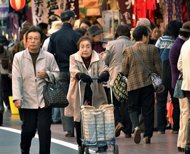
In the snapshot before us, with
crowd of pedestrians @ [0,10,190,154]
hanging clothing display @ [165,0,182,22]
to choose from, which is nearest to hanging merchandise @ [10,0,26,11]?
crowd of pedestrians @ [0,10,190,154]

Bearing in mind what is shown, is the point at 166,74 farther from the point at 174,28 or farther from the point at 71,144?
the point at 71,144

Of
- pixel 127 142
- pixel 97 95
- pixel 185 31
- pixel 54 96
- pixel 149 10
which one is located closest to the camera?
pixel 54 96

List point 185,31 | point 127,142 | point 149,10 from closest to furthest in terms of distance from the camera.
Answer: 1. point 185,31
2. point 127,142
3. point 149,10

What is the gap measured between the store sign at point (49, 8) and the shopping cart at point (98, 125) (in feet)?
42.8

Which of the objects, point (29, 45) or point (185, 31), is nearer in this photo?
point (29, 45)

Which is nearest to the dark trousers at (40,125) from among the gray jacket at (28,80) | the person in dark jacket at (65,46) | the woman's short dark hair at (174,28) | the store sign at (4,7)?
the gray jacket at (28,80)

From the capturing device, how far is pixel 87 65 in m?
16.0

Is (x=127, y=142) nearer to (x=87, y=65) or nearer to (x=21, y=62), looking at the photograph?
(x=87, y=65)

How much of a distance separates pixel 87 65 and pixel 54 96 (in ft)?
4.71

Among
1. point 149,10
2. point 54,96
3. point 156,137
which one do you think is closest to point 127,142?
point 156,137

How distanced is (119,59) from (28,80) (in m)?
4.86

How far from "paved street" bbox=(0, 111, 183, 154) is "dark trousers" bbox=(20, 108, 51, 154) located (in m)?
2.27

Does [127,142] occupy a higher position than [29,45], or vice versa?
[29,45]

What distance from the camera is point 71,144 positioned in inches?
722
